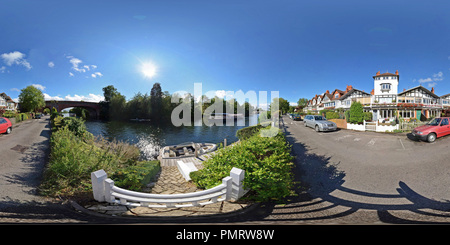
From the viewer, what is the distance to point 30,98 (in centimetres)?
499

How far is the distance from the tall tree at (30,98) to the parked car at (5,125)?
48.0 inches

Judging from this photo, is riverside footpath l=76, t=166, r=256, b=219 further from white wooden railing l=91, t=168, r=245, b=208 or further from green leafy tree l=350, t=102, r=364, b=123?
green leafy tree l=350, t=102, r=364, b=123

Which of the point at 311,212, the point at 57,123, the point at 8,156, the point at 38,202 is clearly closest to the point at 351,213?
the point at 311,212

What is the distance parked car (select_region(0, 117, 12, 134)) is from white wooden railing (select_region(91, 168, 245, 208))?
6647 mm

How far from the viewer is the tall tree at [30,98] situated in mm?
4805

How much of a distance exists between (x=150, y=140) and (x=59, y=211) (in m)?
13.6

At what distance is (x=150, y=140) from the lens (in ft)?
49.2

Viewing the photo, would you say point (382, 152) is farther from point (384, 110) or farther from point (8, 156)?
point (384, 110)

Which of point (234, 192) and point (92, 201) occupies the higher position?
point (234, 192)

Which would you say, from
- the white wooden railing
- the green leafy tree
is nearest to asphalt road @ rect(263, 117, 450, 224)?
the white wooden railing

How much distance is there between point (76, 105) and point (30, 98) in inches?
162

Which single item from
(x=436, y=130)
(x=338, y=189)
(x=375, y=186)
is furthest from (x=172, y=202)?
(x=436, y=130)

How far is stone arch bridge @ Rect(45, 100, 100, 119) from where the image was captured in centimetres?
677

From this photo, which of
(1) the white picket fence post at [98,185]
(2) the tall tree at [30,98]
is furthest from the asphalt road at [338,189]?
(2) the tall tree at [30,98]
